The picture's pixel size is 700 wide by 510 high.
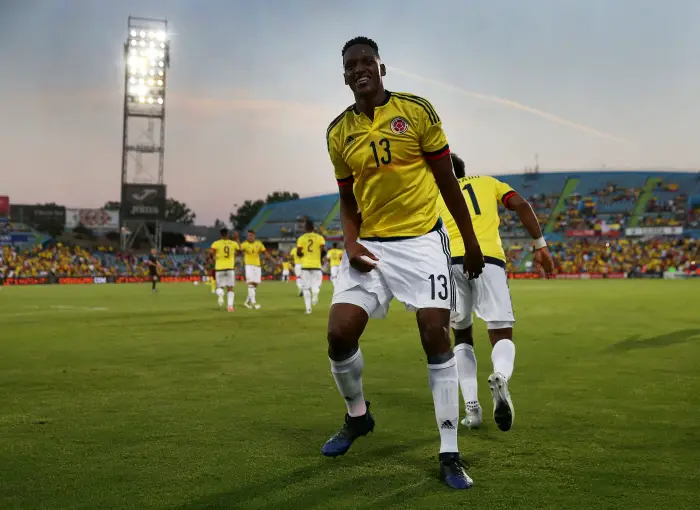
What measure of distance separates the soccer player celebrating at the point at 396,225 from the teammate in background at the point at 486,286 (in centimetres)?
118

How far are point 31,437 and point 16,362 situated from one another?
481 cm

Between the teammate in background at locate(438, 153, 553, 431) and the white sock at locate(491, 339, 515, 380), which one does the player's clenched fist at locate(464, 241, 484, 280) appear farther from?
the white sock at locate(491, 339, 515, 380)

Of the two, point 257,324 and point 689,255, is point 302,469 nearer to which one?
point 257,324

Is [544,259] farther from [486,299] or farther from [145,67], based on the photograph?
[145,67]

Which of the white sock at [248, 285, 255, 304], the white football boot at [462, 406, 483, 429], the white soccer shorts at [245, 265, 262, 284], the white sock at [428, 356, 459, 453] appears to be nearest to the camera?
the white sock at [428, 356, 459, 453]

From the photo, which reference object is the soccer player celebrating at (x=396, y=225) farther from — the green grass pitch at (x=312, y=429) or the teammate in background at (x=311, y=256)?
the teammate in background at (x=311, y=256)

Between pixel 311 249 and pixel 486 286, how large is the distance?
15019 millimetres

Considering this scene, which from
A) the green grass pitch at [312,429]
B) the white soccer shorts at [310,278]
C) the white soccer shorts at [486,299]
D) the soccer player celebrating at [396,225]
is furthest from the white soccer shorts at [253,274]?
the soccer player celebrating at [396,225]

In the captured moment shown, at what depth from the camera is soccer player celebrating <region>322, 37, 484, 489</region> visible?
4.24 m

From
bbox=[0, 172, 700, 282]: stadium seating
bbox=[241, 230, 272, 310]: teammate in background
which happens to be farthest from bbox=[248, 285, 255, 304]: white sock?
bbox=[0, 172, 700, 282]: stadium seating

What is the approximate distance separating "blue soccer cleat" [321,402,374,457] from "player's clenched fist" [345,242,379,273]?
1.09 metres

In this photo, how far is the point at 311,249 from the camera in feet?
66.9

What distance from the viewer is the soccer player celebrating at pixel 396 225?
4238 millimetres

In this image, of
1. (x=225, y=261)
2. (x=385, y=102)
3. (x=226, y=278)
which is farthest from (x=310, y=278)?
(x=385, y=102)
